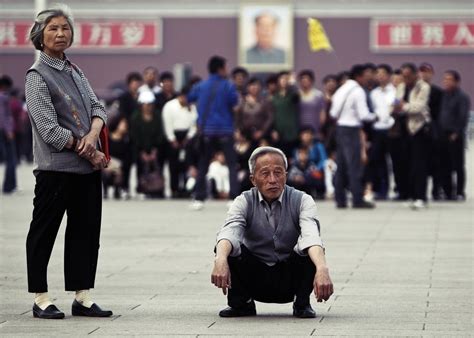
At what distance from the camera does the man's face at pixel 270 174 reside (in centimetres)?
796

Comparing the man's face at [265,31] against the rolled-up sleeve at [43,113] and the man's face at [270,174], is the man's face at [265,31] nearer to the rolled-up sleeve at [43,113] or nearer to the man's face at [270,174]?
the rolled-up sleeve at [43,113]

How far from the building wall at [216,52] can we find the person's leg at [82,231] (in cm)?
3699

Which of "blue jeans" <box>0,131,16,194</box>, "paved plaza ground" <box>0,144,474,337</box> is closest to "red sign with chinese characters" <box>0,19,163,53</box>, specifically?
"blue jeans" <box>0,131,16,194</box>

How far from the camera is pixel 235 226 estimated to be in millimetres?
8039

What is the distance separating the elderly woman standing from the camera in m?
8.12

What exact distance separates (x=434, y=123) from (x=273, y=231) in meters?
10.6

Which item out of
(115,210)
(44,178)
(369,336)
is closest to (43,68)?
(44,178)

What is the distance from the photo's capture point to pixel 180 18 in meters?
46.5

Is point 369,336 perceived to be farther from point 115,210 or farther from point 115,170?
point 115,170

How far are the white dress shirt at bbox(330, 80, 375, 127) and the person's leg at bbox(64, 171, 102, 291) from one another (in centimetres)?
945

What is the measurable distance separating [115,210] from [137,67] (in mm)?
29145

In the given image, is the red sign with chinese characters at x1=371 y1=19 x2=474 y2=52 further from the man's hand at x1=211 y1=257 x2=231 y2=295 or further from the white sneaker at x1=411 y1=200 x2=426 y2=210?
the man's hand at x1=211 y1=257 x2=231 y2=295

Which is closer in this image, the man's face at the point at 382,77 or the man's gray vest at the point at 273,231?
the man's gray vest at the point at 273,231

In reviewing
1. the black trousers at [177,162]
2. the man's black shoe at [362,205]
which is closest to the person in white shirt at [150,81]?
the black trousers at [177,162]
